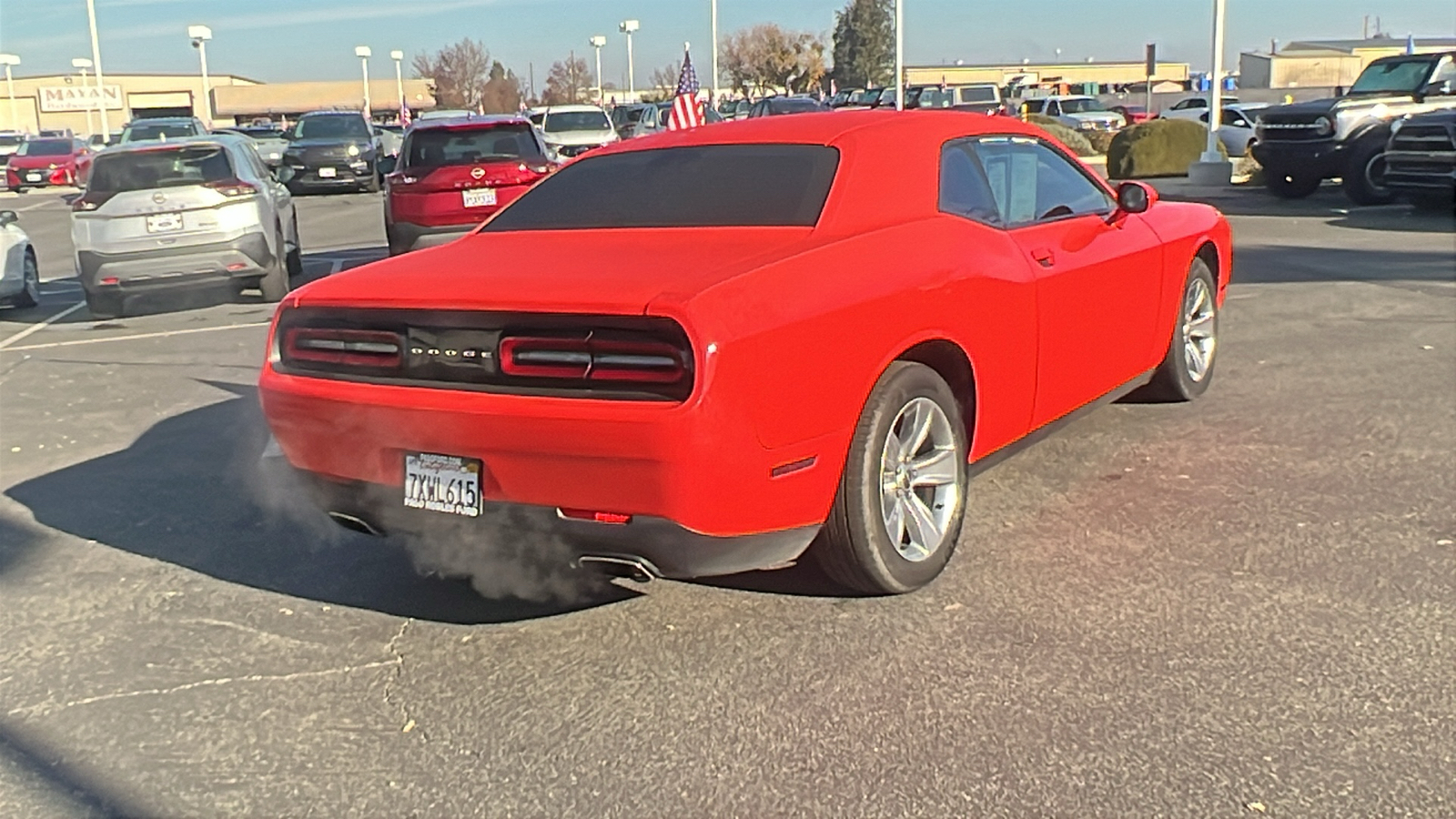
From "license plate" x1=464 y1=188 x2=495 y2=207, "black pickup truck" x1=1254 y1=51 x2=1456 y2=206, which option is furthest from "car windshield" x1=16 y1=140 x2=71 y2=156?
"black pickup truck" x1=1254 y1=51 x2=1456 y2=206

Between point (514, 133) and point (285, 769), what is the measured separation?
11.0m

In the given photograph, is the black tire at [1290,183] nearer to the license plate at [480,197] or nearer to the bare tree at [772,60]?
the license plate at [480,197]

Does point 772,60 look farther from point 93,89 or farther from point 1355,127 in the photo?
point 1355,127

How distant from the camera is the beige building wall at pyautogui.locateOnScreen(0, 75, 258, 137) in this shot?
290ft

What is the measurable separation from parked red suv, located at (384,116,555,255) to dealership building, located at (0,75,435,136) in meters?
63.7

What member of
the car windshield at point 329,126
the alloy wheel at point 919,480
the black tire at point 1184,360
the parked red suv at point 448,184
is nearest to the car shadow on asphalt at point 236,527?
the alloy wheel at point 919,480

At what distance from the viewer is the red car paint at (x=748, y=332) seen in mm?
3521

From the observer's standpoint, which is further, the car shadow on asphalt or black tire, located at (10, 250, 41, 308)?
black tire, located at (10, 250, 41, 308)

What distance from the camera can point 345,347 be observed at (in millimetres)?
4066

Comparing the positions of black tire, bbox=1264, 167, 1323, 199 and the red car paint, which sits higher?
the red car paint

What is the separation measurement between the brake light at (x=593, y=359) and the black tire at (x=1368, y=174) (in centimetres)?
1628

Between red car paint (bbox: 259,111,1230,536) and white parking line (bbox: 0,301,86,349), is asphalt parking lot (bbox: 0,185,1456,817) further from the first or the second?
white parking line (bbox: 0,301,86,349)

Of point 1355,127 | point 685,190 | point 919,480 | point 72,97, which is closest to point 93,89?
point 72,97

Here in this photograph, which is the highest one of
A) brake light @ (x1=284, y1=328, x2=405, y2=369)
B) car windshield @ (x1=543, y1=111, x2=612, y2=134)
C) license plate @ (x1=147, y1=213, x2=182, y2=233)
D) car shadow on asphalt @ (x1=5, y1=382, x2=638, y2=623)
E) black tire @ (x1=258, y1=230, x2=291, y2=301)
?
car windshield @ (x1=543, y1=111, x2=612, y2=134)
